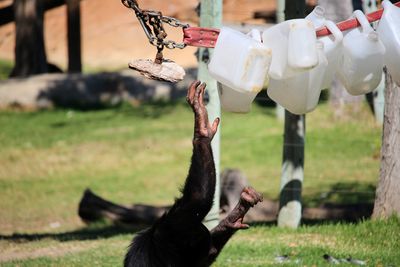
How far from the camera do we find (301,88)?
5156mm

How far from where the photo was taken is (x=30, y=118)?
54.1ft

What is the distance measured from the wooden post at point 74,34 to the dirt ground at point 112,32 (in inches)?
218

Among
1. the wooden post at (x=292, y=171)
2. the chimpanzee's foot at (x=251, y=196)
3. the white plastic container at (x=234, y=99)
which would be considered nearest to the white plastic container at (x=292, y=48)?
the white plastic container at (x=234, y=99)

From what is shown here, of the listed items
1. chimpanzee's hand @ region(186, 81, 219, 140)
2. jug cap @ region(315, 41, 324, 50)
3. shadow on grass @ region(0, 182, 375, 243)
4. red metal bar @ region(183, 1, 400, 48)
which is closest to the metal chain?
red metal bar @ region(183, 1, 400, 48)

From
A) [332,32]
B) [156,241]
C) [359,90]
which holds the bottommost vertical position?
[156,241]

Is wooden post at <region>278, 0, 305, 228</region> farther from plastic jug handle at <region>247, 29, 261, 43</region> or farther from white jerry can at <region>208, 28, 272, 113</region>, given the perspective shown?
white jerry can at <region>208, 28, 272, 113</region>

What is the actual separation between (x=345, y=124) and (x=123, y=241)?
20.5 feet

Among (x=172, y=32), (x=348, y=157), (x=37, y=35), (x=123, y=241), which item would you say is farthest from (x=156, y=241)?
(x=172, y=32)

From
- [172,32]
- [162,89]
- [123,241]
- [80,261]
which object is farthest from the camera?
[172,32]

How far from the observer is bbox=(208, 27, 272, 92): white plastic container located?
4.84 m

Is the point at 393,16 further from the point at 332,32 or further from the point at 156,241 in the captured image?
the point at 156,241

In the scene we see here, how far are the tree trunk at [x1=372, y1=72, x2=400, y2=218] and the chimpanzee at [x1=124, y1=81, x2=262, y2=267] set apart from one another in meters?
2.71

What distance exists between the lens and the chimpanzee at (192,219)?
4625 millimetres

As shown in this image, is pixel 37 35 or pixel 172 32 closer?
pixel 37 35
